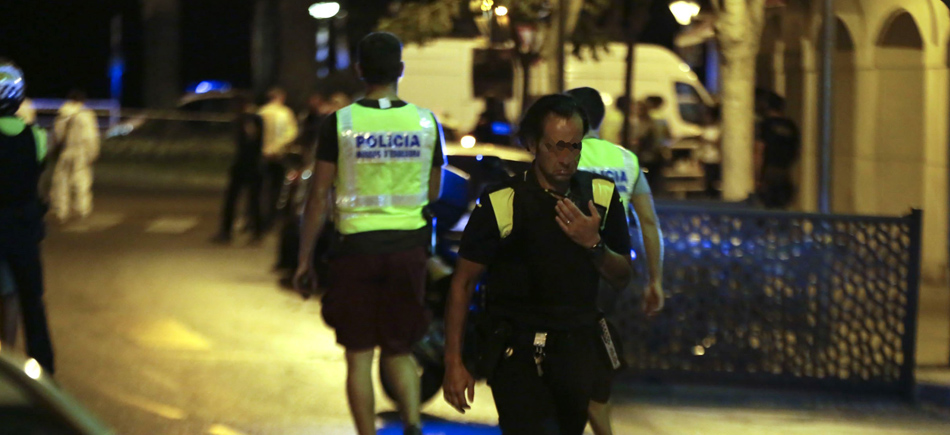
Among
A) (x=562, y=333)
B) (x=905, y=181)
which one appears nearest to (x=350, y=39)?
(x=905, y=181)

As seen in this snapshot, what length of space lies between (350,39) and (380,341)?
36778mm

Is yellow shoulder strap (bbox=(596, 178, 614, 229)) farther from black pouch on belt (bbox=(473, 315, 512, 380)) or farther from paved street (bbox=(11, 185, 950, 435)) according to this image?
paved street (bbox=(11, 185, 950, 435))

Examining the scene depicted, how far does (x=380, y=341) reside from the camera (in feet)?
18.8

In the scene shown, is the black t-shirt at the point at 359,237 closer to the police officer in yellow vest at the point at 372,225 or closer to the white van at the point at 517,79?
the police officer in yellow vest at the point at 372,225

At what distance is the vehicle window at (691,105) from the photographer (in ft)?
81.4

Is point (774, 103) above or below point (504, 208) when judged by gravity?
above

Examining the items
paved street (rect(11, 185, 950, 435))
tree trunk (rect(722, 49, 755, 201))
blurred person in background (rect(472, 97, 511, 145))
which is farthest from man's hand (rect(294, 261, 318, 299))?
blurred person in background (rect(472, 97, 511, 145))

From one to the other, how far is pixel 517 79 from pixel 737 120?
1245cm

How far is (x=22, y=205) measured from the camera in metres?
6.49

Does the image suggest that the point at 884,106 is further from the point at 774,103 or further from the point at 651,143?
the point at 651,143

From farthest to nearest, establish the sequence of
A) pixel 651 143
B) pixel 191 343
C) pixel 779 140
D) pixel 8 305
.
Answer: pixel 651 143, pixel 779 140, pixel 191 343, pixel 8 305

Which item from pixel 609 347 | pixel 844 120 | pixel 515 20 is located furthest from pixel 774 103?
pixel 609 347

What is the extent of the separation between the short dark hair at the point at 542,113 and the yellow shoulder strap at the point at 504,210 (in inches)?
9.3

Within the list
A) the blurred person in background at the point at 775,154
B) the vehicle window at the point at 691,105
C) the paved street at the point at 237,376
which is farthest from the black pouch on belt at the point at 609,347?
the vehicle window at the point at 691,105
